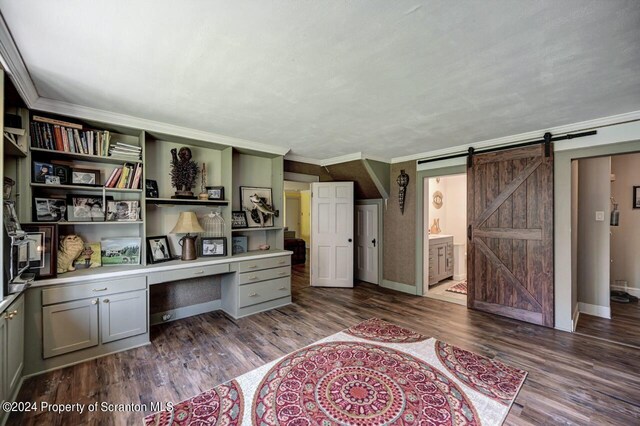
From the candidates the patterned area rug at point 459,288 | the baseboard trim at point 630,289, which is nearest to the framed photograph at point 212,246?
the patterned area rug at point 459,288

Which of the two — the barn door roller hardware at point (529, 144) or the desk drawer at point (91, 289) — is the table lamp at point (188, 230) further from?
the barn door roller hardware at point (529, 144)

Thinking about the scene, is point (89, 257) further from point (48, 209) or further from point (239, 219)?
point (239, 219)

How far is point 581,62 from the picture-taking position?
180cm

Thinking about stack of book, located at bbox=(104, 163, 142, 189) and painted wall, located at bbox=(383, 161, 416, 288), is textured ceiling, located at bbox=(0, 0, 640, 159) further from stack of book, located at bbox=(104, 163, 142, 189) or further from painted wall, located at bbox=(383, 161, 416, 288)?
painted wall, located at bbox=(383, 161, 416, 288)

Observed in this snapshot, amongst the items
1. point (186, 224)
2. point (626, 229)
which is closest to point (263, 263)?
point (186, 224)

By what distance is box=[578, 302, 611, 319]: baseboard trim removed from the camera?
3576 mm

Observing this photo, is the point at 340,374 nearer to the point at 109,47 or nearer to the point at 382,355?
the point at 382,355

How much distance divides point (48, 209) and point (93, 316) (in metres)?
1.09

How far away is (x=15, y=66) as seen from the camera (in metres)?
1.81

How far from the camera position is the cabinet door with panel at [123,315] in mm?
2598

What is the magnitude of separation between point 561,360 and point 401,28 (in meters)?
3.14

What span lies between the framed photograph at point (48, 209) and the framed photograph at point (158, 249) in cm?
82

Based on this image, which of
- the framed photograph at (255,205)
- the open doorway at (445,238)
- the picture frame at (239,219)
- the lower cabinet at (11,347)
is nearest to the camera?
the lower cabinet at (11,347)

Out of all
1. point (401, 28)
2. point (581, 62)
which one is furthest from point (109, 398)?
point (581, 62)
